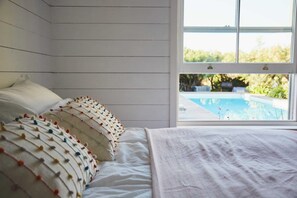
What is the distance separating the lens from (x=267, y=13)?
2486 mm

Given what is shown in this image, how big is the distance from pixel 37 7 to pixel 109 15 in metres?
0.59

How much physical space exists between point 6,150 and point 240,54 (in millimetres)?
2242

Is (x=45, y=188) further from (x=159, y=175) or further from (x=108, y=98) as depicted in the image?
(x=108, y=98)

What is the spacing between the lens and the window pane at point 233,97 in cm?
254

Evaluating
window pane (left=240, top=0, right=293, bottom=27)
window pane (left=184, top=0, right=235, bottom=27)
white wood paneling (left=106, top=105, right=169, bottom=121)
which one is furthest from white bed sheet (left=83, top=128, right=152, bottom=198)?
window pane (left=240, top=0, right=293, bottom=27)

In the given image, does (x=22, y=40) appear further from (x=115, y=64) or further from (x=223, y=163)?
(x=223, y=163)

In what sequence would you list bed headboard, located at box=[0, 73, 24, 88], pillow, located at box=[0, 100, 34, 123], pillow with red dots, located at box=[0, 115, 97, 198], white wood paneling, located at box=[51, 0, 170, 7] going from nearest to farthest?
1. pillow with red dots, located at box=[0, 115, 97, 198]
2. pillow, located at box=[0, 100, 34, 123]
3. bed headboard, located at box=[0, 73, 24, 88]
4. white wood paneling, located at box=[51, 0, 170, 7]

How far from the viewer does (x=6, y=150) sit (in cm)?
67

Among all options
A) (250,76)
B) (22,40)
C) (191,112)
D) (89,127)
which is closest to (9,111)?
(89,127)

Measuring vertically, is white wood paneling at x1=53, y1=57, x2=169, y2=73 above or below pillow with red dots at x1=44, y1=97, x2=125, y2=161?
above

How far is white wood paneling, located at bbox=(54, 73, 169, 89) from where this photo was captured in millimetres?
2324

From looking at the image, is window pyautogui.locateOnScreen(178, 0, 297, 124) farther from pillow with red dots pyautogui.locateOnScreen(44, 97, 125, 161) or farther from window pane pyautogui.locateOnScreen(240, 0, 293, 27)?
pillow with red dots pyautogui.locateOnScreen(44, 97, 125, 161)

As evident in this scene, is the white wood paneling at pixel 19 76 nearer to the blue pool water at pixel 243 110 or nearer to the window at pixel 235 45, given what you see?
the window at pixel 235 45

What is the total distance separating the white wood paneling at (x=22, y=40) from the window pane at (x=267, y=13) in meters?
1.74
